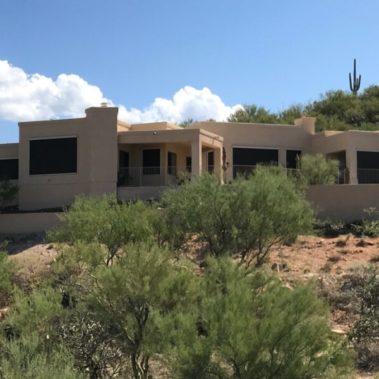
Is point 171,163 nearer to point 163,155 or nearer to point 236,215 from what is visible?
point 163,155

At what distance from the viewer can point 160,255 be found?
12.9 meters

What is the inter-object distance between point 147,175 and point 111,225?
17.1 m

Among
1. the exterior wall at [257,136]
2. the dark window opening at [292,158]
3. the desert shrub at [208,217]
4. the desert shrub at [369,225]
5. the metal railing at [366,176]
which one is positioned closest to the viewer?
the desert shrub at [208,217]

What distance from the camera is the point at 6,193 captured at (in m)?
37.6

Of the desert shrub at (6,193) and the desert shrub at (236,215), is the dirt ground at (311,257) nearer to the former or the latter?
the desert shrub at (236,215)

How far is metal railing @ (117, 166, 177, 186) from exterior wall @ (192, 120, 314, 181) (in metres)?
4.13

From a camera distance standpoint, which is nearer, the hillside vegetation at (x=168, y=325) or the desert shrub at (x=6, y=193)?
the hillside vegetation at (x=168, y=325)

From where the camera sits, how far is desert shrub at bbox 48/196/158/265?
70.9 ft

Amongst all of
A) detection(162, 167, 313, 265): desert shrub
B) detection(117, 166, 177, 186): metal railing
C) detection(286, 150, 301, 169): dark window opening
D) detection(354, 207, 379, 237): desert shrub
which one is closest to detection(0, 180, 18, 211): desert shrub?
detection(117, 166, 177, 186): metal railing

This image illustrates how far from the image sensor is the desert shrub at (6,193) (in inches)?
1478

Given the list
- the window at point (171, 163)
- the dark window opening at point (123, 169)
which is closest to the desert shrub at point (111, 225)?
the dark window opening at point (123, 169)

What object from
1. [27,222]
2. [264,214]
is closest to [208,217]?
[264,214]

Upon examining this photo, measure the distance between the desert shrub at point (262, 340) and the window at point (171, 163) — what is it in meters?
28.8

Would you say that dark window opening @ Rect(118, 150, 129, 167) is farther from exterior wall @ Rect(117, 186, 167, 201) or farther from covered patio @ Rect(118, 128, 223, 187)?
exterior wall @ Rect(117, 186, 167, 201)
